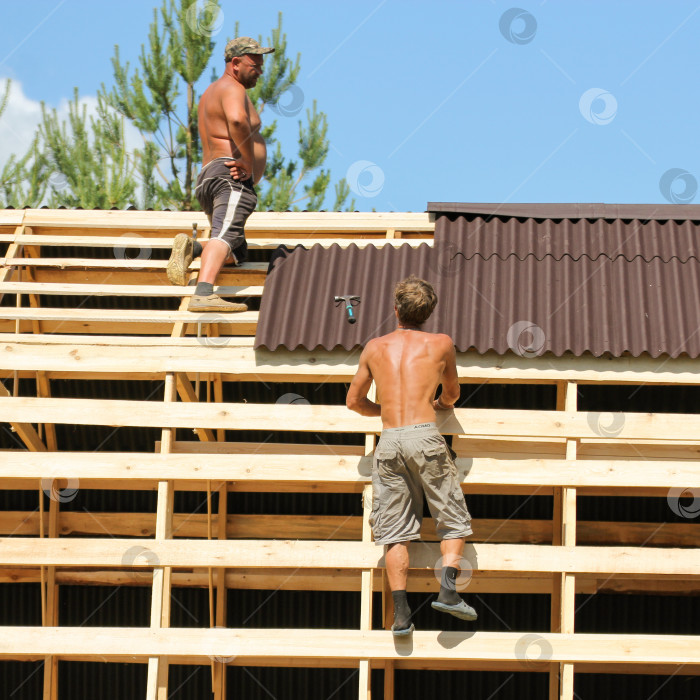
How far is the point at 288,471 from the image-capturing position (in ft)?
21.0

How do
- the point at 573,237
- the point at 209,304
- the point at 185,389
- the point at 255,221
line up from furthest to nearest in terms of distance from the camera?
the point at 255,221
the point at 573,237
the point at 185,389
the point at 209,304

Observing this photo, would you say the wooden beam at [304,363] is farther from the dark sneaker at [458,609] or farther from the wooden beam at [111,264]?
the dark sneaker at [458,609]

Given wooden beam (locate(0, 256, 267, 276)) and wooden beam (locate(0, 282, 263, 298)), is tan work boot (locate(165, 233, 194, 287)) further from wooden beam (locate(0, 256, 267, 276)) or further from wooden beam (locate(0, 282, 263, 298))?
wooden beam (locate(0, 256, 267, 276))

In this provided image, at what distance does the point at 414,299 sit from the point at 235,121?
8.55 feet

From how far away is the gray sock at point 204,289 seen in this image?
7270mm

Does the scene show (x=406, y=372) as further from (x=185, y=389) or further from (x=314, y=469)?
(x=185, y=389)

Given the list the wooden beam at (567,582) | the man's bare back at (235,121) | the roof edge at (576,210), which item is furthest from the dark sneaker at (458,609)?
the roof edge at (576,210)

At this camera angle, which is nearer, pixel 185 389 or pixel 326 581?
pixel 185 389

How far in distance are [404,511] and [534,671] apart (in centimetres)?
381

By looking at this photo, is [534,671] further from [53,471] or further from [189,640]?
[53,471]

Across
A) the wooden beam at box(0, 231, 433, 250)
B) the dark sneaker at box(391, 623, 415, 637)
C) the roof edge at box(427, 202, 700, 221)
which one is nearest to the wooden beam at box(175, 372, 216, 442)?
the wooden beam at box(0, 231, 433, 250)

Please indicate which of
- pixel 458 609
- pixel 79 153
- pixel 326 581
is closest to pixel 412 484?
pixel 458 609

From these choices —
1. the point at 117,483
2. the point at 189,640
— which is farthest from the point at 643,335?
the point at 117,483

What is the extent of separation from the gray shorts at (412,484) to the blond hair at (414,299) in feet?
2.35
